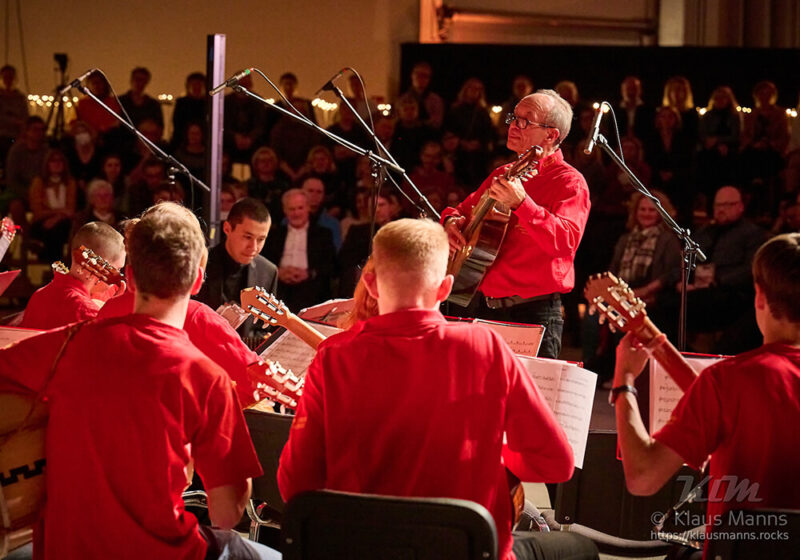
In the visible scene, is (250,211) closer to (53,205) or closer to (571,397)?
(571,397)

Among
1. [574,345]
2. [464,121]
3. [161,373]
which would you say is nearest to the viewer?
[161,373]

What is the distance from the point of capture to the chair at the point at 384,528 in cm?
189

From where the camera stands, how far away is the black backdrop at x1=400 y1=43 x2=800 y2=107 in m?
9.43

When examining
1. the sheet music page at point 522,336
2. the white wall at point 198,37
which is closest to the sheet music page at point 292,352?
the sheet music page at point 522,336

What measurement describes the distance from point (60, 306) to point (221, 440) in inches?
74.3

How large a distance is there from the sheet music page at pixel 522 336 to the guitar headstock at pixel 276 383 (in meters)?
1.01

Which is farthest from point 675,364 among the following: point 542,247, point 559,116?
point 559,116

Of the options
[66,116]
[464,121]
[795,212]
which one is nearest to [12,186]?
[66,116]

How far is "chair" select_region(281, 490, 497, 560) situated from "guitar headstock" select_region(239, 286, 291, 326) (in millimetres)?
1077

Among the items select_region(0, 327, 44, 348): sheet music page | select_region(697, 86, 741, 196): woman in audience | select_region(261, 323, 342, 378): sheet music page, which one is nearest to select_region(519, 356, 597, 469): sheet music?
select_region(261, 323, 342, 378): sheet music page

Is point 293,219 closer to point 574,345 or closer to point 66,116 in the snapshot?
point 574,345

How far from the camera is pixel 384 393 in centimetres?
217

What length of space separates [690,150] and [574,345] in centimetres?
204

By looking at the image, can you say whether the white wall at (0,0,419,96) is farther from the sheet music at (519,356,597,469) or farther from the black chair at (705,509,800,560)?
the black chair at (705,509,800,560)
